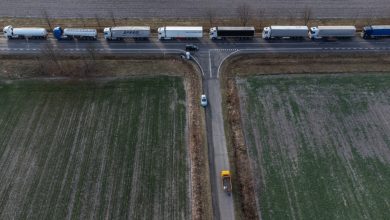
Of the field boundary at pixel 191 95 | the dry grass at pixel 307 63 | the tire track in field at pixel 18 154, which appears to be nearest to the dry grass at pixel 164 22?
the dry grass at pixel 307 63

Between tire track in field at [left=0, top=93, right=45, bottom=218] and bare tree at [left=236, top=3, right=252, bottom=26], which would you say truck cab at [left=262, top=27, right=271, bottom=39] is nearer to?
bare tree at [left=236, top=3, right=252, bottom=26]

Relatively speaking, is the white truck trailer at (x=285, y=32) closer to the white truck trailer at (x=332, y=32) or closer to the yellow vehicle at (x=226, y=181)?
the white truck trailer at (x=332, y=32)

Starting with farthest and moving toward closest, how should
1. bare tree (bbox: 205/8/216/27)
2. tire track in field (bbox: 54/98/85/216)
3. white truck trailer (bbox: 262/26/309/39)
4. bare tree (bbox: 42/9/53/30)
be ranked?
bare tree (bbox: 205/8/216/27) < bare tree (bbox: 42/9/53/30) < white truck trailer (bbox: 262/26/309/39) < tire track in field (bbox: 54/98/85/216)

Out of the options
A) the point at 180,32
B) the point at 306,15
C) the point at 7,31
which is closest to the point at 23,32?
the point at 7,31

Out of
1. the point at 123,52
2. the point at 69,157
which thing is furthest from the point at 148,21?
the point at 69,157

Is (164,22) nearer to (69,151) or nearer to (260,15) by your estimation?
(260,15)

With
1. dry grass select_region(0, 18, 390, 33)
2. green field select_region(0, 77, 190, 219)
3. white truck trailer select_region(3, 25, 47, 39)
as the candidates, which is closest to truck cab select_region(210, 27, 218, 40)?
dry grass select_region(0, 18, 390, 33)
